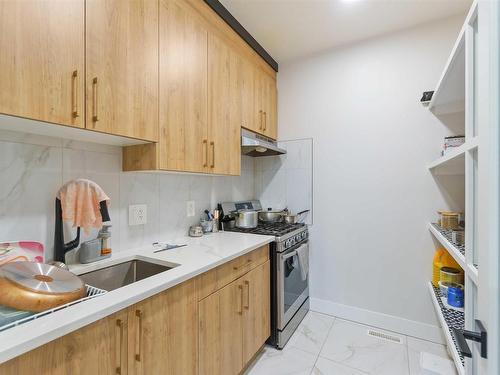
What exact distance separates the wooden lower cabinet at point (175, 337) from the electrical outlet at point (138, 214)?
63cm

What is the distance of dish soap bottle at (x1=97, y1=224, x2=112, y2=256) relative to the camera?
1347mm

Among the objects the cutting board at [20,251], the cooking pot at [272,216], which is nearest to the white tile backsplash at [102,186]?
the cutting board at [20,251]

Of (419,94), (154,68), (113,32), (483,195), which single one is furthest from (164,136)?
(419,94)

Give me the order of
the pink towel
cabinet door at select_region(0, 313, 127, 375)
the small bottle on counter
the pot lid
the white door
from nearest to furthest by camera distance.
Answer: the white door < cabinet door at select_region(0, 313, 127, 375) < the pot lid < the pink towel < the small bottle on counter

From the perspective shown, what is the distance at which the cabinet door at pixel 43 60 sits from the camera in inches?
31.6

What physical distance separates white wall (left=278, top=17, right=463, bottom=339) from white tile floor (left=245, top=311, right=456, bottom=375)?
211 millimetres

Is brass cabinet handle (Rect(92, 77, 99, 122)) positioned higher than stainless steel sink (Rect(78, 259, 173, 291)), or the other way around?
brass cabinet handle (Rect(92, 77, 99, 122))

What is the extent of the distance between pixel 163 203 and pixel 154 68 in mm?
879

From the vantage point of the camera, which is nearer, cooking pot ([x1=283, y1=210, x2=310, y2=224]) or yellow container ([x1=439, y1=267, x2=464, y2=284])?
yellow container ([x1=439, y1=267, x2=464, y2=284])

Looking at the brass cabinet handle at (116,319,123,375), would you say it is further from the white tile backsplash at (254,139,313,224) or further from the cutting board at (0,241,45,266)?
the white tile backsplash at (254,139,313,224)

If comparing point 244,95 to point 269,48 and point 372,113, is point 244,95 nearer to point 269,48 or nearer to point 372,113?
point 269,48

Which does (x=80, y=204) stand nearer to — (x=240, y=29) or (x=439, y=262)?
(x=240, y=29)

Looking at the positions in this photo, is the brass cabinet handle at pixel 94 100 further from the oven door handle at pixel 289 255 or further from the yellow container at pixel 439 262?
the yellow container at pixel 439 262

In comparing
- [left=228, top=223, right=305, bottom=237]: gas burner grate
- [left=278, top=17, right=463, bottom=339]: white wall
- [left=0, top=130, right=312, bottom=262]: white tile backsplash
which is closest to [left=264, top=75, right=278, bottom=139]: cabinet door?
[left=278, top=17, right=463, bottom=339]: white wall
